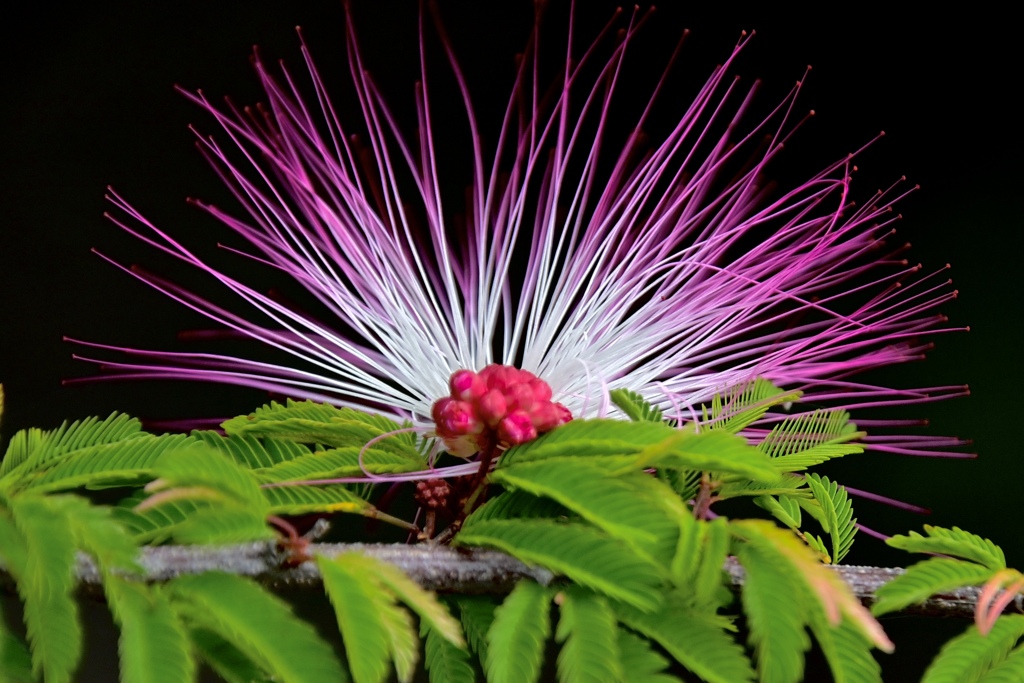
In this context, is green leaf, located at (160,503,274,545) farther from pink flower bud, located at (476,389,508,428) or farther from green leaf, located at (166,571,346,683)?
pink flower bud, located at (476,389,508,428)

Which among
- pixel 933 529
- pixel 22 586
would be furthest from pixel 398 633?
pixel 933 529

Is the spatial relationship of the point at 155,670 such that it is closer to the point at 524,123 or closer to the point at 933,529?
the point at 933,529

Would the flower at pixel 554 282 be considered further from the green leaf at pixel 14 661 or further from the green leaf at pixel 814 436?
the green leaf at pixel 14 661

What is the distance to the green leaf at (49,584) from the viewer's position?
50 cm

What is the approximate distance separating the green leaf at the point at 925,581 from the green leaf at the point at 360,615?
0.29m

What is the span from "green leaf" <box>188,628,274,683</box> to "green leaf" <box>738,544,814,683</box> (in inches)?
12.2

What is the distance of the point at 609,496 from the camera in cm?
55

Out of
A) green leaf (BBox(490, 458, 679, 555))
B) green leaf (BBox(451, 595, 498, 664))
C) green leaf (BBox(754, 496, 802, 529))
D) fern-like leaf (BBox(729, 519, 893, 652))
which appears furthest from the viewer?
green leaf (BBox(754, 496, 802, 529))

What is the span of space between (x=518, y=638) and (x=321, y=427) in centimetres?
20

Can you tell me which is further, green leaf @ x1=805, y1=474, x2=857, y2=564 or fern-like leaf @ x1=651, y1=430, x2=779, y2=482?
green leaf @ x1=805, y1=474, x2=857, y2=564

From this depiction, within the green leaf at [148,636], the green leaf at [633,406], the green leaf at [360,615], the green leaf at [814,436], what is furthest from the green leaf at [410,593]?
the green leaf at [814,436]

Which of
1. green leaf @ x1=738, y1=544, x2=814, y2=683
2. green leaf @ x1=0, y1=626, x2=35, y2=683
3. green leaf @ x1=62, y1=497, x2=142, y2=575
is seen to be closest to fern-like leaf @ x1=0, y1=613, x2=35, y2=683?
green leaf @ x1=0, y1=626, x2=35, y2=683

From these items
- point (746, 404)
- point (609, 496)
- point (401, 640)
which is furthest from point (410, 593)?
point (746, 404)

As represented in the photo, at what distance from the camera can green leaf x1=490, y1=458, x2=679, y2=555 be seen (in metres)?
0.54
